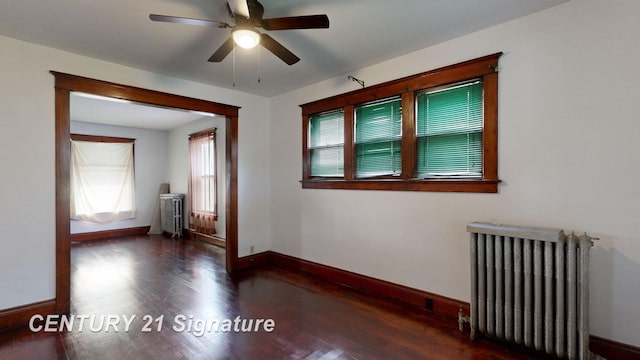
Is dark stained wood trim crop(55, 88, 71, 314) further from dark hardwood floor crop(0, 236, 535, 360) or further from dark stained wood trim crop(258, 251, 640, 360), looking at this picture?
dark stained wood trim crop(258, 251, 640, 360)

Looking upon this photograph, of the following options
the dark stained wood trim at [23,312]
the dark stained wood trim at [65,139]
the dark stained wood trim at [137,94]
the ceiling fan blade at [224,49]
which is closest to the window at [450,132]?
the ceiling fan blade at [224,49]

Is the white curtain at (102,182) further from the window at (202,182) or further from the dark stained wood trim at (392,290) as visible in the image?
the dark stained wood trim at (392,290)

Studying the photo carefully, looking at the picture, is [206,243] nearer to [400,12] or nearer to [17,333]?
[17,333]

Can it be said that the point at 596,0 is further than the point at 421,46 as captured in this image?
No

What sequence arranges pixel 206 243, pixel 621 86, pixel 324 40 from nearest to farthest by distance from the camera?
pixel 621 86, pixel 324 40, pixel 206 243

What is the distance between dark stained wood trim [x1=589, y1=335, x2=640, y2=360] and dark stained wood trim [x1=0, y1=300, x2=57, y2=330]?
466cm

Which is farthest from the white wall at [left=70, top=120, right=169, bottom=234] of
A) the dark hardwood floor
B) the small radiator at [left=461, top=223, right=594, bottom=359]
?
the small radiator at [left=461, top=223, right=594, bottom=359]

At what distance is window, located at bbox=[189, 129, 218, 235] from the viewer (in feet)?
20.4

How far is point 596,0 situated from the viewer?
2.14 metres

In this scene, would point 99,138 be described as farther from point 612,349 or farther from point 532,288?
point 612,349

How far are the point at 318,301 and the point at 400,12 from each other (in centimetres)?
288

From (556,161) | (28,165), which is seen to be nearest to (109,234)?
(28,165)

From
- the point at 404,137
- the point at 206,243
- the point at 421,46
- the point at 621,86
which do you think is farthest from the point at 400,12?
the point at 206,243

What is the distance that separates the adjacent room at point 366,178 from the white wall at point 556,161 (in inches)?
0.5
